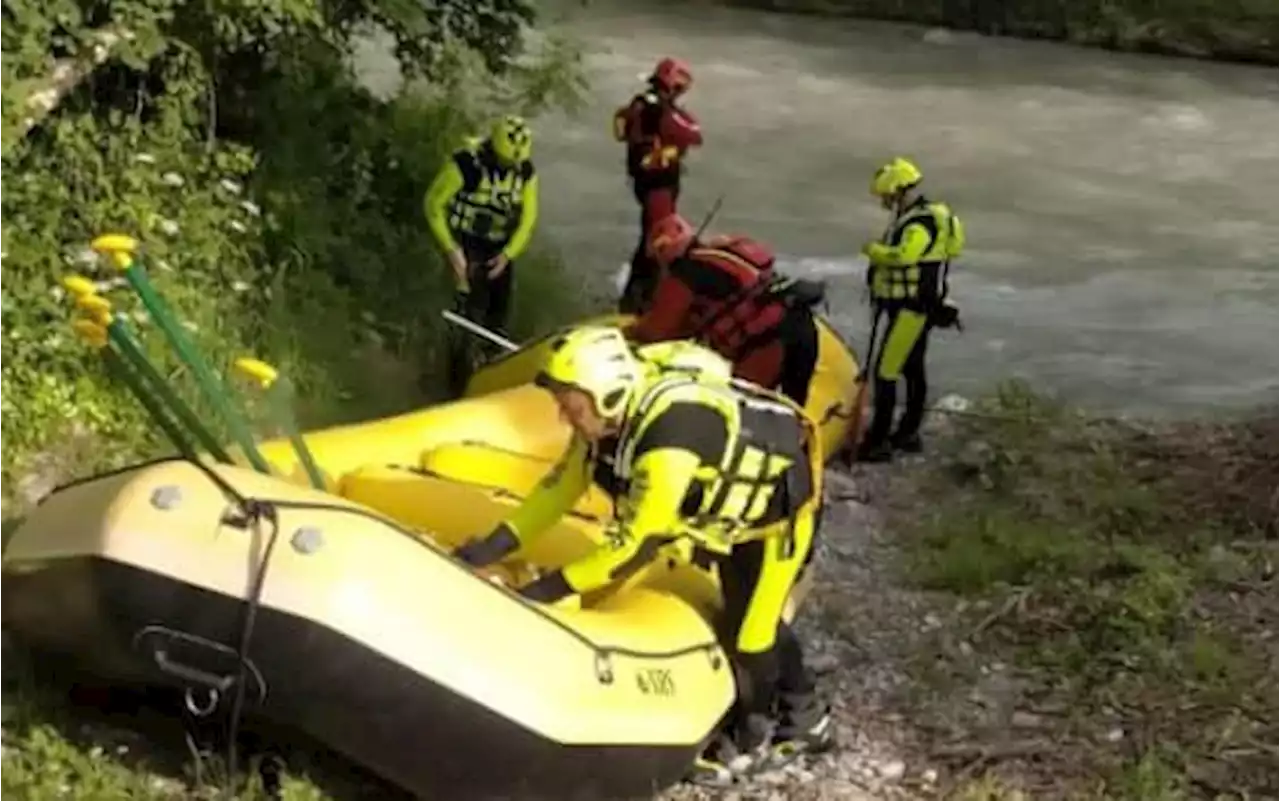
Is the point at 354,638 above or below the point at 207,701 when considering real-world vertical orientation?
above

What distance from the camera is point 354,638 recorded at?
183 inches

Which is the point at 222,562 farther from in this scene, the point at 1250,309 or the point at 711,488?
the point at 1250,309

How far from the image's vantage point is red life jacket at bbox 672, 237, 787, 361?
706cm

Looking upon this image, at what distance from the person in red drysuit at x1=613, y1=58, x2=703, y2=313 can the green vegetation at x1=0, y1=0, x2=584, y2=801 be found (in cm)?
46

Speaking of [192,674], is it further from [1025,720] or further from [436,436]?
[1025,720]

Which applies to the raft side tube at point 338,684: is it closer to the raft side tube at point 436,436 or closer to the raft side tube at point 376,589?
the raft side tube at point 376,589

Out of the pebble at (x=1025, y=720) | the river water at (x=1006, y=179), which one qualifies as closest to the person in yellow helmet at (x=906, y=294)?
the river water at (x=1006, y=179)

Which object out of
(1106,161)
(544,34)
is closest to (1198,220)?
(1106,161)

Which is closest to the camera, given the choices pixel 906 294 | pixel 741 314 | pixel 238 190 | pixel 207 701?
pixel 207 701

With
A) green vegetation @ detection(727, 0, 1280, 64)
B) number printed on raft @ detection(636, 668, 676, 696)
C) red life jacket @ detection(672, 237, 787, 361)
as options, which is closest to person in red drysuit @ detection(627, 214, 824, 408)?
red life jacket @ detection(672, 237, 787, 361)

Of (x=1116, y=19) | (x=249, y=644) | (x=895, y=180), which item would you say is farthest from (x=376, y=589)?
(x=1116, y=19)

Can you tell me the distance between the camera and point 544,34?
1033 cm

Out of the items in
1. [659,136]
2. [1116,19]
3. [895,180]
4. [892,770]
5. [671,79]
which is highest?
[671,79]

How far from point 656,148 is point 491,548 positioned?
384 cm
